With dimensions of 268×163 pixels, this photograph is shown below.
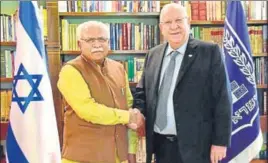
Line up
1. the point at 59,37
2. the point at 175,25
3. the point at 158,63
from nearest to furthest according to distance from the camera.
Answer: the point at 175,25 < the point at 158,63 < the point at 59,37

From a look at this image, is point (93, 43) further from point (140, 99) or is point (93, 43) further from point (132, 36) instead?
Result: point (132, 36)

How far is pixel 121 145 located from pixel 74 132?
11.7 inches

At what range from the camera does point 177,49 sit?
2.36 m

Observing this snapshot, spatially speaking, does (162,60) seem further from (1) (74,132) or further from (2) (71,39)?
(2) (71,39)

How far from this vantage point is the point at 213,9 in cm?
383

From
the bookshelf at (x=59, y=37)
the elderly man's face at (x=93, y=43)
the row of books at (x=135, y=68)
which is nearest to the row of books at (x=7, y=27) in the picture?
the bookshelf at (x=59, y=37)

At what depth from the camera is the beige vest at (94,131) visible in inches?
88.5

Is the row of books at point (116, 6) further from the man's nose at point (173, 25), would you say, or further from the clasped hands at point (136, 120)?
the clasped hands at point (136, 120)

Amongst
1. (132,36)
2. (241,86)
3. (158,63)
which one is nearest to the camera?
(158,63)

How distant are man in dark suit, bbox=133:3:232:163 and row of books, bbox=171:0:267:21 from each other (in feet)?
4.99

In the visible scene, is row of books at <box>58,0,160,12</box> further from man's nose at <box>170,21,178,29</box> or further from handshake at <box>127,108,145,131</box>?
handshake at <box>127,108,145,131</box>

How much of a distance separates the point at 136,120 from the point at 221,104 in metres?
0.53

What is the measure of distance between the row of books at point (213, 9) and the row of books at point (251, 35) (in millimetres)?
111

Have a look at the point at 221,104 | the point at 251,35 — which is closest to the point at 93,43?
the point at 221,104
